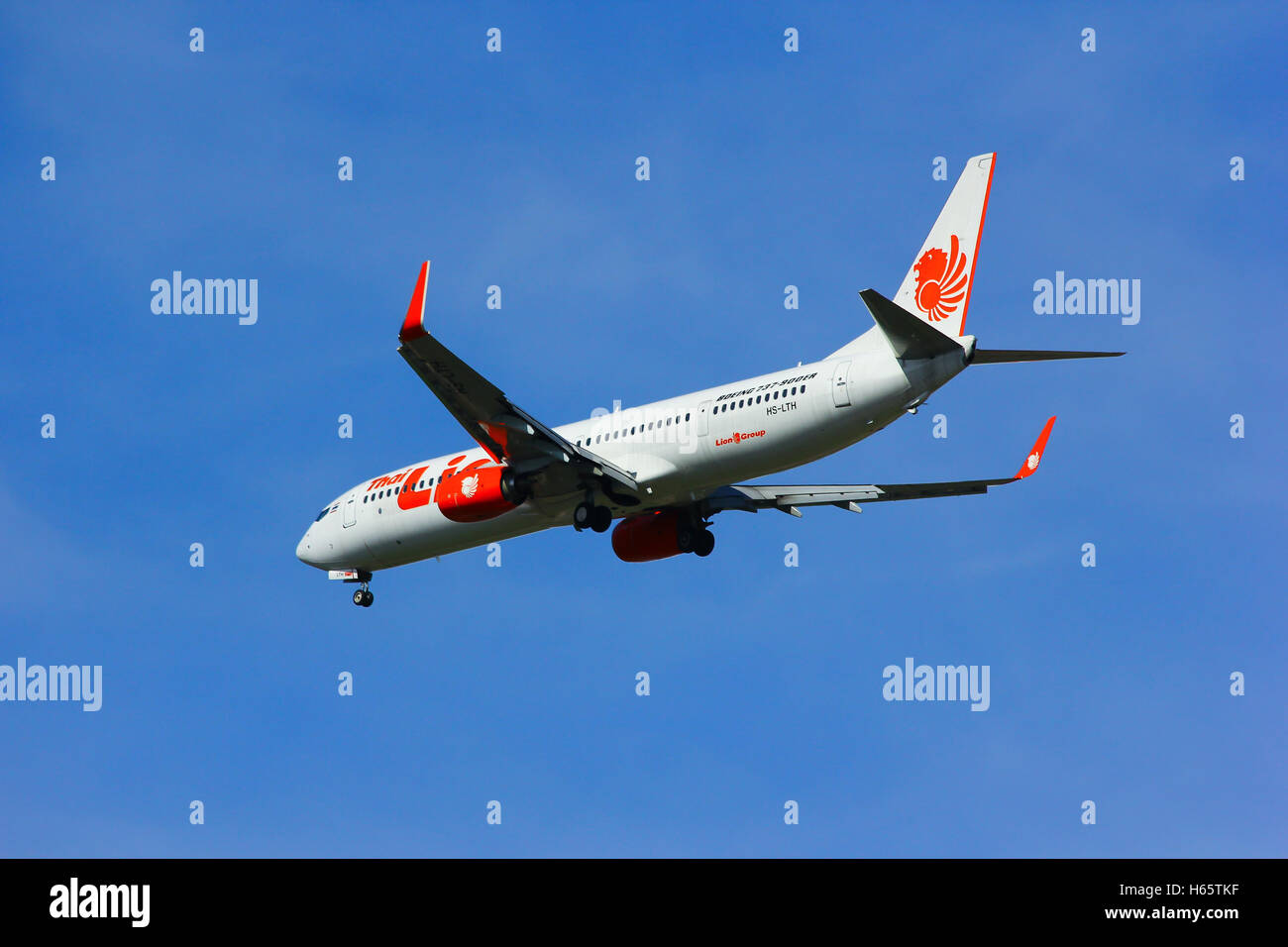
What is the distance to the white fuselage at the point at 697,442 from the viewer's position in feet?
114

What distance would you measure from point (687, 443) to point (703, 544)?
519 cm

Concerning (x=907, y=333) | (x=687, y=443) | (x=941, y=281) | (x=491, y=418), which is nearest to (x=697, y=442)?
(x=687, y=443)

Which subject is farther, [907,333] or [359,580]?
[359,580]

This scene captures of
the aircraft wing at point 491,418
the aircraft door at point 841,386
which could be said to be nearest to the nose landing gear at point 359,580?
the aircraft wing at point 491,418

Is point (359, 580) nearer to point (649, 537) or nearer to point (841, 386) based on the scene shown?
point (649, 537)

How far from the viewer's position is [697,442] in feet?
123

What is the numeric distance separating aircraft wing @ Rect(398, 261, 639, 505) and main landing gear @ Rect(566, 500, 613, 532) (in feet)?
1.58

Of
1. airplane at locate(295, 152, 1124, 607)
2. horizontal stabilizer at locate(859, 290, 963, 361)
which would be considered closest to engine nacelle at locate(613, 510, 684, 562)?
airplane at locate(295, 152, 1124, 607)

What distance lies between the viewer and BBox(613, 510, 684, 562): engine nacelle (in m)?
42.2

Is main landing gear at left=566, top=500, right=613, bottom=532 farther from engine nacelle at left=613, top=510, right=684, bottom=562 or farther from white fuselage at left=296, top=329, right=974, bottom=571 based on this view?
engine nacelle at left=613, top=510, right=684, bottom=562

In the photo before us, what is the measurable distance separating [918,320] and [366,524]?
730 inches

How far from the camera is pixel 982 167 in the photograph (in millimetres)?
35938

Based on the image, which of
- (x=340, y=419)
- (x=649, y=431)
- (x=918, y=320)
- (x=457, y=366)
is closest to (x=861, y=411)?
(x=918, y=320)
